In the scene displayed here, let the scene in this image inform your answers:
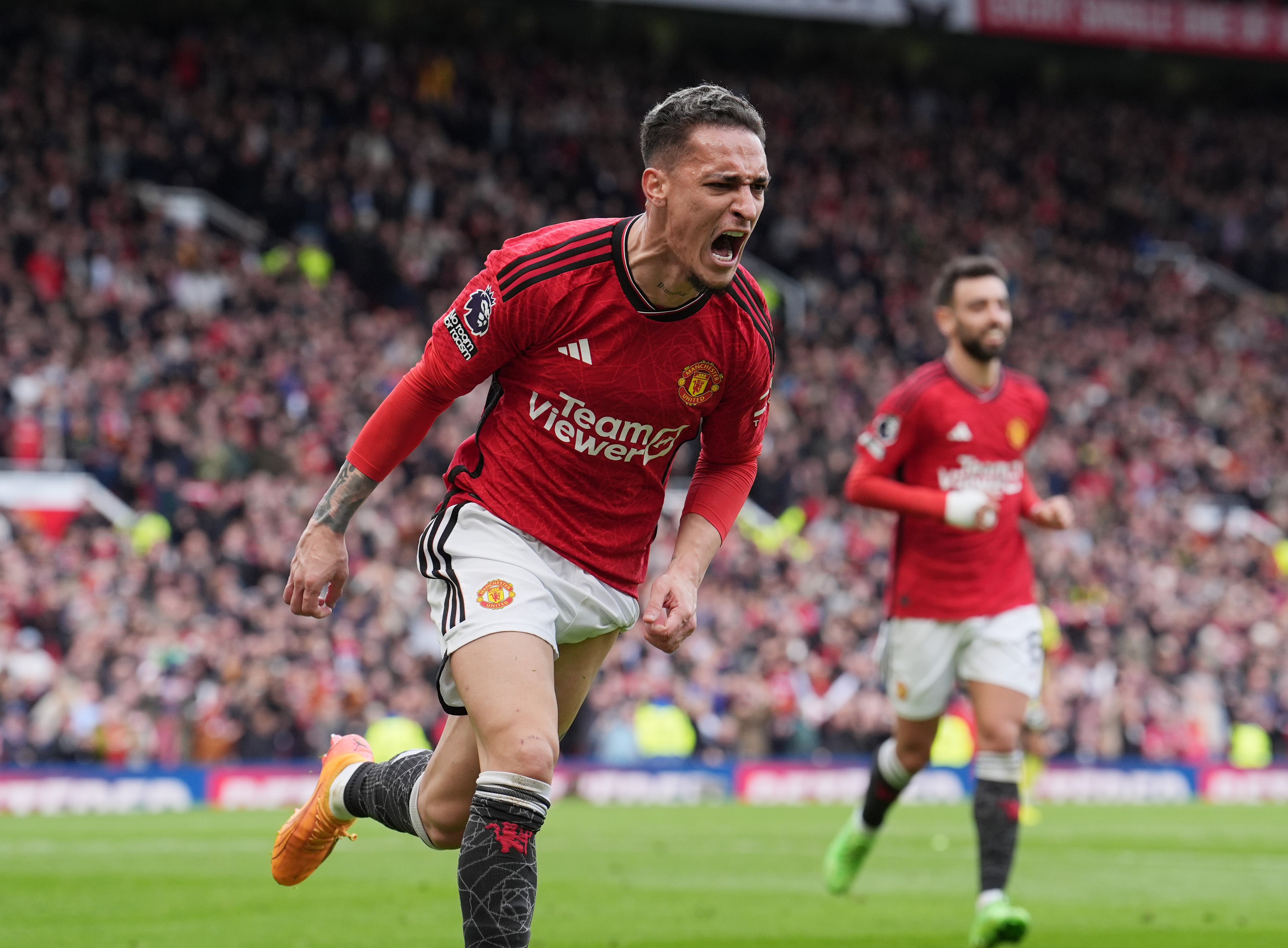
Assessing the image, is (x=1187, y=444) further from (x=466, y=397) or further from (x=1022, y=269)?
(x=466, y=397)

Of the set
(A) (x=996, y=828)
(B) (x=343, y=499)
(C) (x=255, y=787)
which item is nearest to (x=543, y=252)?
(B) (x=343, y=499)

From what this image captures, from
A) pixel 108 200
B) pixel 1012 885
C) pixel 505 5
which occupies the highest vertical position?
pixel 505 5

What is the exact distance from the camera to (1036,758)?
2086cm

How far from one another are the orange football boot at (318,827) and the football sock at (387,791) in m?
0.06

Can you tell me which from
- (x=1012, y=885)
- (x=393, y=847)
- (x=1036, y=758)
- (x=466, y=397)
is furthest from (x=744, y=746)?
(x=1012, y=885)

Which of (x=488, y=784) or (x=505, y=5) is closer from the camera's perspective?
(x=488, y=784)

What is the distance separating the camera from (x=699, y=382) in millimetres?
5262

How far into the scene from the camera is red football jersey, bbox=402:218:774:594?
5133 millimetres

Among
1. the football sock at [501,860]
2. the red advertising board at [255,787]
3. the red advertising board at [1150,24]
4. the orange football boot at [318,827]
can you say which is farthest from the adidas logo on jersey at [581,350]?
the red advertising board at [1150,24]

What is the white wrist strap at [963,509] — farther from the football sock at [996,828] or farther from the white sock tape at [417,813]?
the white sock tape at [417,813]

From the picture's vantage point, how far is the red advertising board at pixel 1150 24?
1281 inches

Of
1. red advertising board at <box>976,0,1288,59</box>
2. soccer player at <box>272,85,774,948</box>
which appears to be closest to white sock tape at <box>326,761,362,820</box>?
soccer player at <box>272,85,774,948</box>

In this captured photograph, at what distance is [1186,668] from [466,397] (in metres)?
11.1

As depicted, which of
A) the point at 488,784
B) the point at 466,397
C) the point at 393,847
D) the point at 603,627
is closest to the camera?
the point at 488,784
